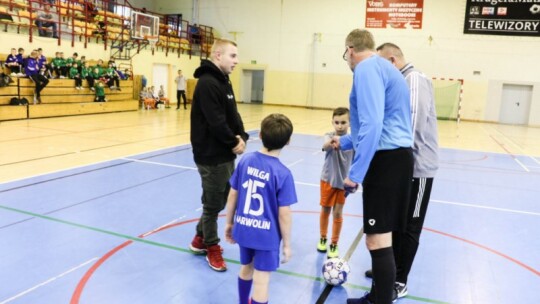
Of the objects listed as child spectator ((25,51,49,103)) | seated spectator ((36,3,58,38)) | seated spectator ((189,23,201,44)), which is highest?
seated spectator ((189,23,201,44))

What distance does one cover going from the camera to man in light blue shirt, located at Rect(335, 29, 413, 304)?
263cm

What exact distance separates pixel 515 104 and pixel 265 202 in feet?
79.1

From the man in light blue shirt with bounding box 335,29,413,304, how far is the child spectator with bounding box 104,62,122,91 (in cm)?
1696

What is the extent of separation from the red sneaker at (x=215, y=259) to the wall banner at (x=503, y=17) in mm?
22886

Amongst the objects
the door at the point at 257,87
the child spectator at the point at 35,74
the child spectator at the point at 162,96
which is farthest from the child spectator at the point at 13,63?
the door at the point at 257,87

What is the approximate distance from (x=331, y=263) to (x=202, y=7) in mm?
27002

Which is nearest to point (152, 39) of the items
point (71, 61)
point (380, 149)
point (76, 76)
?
point (71, 61)

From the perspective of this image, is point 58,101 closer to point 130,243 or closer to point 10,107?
point 10,107

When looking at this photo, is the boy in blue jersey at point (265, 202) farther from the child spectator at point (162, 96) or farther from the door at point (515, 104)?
the door at point (515, 104)

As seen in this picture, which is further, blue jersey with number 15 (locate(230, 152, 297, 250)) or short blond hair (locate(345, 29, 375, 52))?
short blond hair (locate(345, 29, 375, 52))

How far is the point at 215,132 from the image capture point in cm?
362

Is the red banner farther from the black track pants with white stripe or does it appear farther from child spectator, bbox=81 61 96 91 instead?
the black track pants with white stripe

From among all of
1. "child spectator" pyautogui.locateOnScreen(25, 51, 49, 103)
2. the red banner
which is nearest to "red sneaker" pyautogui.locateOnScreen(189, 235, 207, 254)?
"child spectator" pyautogui.locateOnScreen(25, 51, 49, 103)

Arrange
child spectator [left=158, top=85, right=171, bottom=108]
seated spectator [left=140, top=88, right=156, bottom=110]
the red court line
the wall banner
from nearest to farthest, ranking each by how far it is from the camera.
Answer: the red court line
seated spectator [left=140, top=88, right=156, bottom=110]
child spectator [left=158, top=85, right=171, bottom=108]
the wall banner
